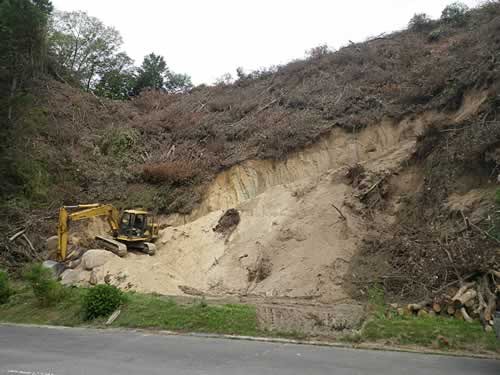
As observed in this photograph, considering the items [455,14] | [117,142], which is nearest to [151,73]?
[117,142]

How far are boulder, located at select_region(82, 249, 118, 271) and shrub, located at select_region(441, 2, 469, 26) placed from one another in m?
27.6

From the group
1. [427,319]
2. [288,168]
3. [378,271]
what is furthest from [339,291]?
[288,168]

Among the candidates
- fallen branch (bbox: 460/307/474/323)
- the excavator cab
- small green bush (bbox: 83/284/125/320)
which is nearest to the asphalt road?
fallen branch (bbox: 460/307/474/323)

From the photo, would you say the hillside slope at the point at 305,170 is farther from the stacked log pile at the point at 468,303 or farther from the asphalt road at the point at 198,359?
the asphalt road at the point at 198,359

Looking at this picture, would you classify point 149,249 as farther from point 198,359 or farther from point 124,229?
point 198,359

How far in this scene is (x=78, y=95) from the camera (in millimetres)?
34000

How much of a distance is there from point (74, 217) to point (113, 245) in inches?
75.8

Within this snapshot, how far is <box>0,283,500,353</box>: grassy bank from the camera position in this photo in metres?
9.66

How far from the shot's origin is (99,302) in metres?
13.3

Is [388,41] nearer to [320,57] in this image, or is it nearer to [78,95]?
[320,57]

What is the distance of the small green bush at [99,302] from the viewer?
Answer: 1327 centimetres

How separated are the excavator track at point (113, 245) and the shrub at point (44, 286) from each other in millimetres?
4183

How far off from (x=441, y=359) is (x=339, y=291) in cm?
520

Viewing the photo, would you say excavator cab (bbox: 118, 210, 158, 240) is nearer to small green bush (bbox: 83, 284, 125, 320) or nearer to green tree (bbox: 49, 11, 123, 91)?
small green bush (bbox: 83, 284, 125, 320)
